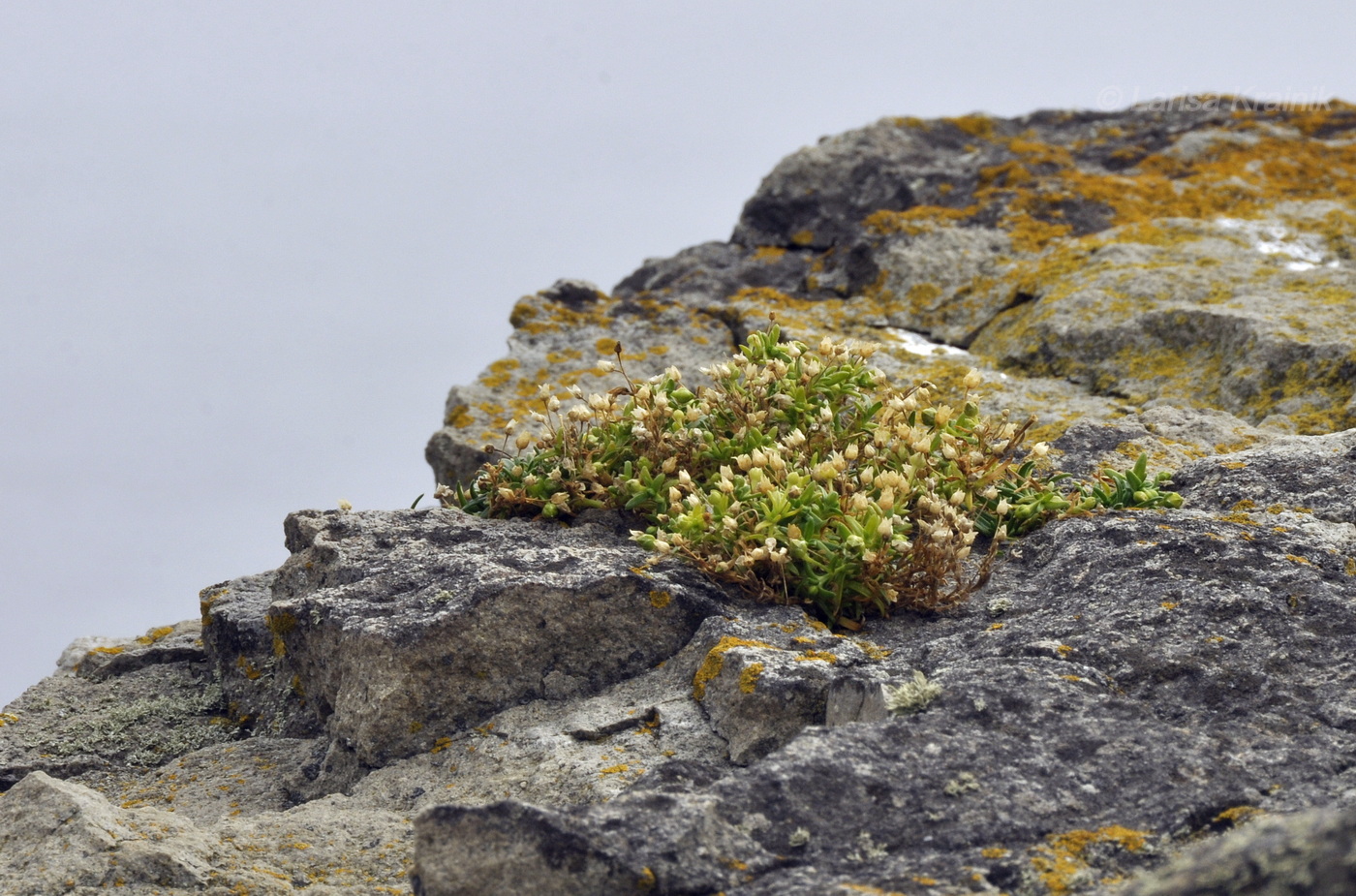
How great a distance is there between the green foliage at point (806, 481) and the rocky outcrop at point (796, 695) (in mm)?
187

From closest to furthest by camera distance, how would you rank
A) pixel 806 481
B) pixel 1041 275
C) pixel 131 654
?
pixel 806 481, pixel 131 654, pixel 1041 275

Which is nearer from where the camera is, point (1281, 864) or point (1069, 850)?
point (1281, 864)

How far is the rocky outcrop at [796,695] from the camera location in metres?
3.23

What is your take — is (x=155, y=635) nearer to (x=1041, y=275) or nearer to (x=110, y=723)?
(x=110, y=723)

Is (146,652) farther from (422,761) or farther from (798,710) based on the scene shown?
(798,710)

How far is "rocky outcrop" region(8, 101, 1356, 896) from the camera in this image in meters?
3.23

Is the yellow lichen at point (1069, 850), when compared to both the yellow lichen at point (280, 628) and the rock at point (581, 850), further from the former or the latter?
the yellow lichen at point (280, 628)

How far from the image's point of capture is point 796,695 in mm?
4258

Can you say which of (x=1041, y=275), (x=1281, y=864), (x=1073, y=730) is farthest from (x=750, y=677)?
(x=1041, y=275)

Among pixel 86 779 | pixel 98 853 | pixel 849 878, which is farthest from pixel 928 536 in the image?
pixel 86 779

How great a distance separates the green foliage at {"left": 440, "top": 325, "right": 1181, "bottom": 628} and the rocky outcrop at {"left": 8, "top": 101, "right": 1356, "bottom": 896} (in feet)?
0.61

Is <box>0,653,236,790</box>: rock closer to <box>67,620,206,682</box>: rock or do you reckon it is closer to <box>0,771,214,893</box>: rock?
<box>67,620,206,682</box>: rock

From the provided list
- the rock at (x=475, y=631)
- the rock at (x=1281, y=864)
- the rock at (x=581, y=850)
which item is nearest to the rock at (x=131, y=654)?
the rock at (x=475, y=631)

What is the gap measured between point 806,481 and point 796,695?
1.32 m
